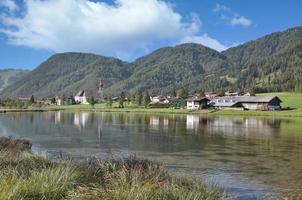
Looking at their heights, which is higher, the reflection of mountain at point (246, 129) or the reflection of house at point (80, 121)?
the reflection of house at point (80, 121)

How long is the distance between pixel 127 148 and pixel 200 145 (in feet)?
29.4

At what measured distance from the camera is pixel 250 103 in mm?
179000

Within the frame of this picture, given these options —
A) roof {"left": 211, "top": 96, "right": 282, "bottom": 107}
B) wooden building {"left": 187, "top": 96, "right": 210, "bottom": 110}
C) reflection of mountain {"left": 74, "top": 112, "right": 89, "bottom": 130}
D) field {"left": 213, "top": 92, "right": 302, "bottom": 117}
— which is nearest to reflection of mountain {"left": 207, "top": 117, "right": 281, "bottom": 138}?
reflection of mountain {"left": 74, "top": 112, "right": 89, "bottom": 130}

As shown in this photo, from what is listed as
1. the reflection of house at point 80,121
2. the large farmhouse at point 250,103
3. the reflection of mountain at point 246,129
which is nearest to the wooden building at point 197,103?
the large farmhouse at point 250,103

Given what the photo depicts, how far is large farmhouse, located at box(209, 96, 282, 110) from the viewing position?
171 metres

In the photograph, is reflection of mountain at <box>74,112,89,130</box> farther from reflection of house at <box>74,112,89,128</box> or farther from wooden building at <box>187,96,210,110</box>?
wooden building at <box>187,96,210,110</box>

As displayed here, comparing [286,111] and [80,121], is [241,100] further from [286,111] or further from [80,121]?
[80,121]

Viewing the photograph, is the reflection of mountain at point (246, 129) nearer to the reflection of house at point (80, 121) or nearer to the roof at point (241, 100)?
the reflection of house at point (80, 121)

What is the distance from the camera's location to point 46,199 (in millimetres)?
12273

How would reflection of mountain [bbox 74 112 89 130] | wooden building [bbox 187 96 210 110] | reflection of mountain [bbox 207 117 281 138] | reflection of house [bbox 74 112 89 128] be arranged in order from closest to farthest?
reflection of mountain [bbox 207 117 281 138]
reflection of mountain [bbox 74 112 89 130]
reflection of house [bbox 74 112 89 128]
wooden building [bbox 187 96 210 110]

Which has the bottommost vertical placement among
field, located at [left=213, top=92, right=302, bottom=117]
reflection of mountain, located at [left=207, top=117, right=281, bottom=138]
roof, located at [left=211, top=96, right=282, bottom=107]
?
reflection of mountain, located at [left=207, top=117, right=281, bottom=138]

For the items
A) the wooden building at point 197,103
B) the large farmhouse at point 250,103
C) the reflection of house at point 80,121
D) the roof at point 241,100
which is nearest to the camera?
the reflection of house at point 80,121

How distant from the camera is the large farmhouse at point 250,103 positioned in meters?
Answer: 171

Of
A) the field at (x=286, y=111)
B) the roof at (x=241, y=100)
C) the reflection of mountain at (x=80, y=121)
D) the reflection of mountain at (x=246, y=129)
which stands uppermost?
the roof at (x=241, y=100)
